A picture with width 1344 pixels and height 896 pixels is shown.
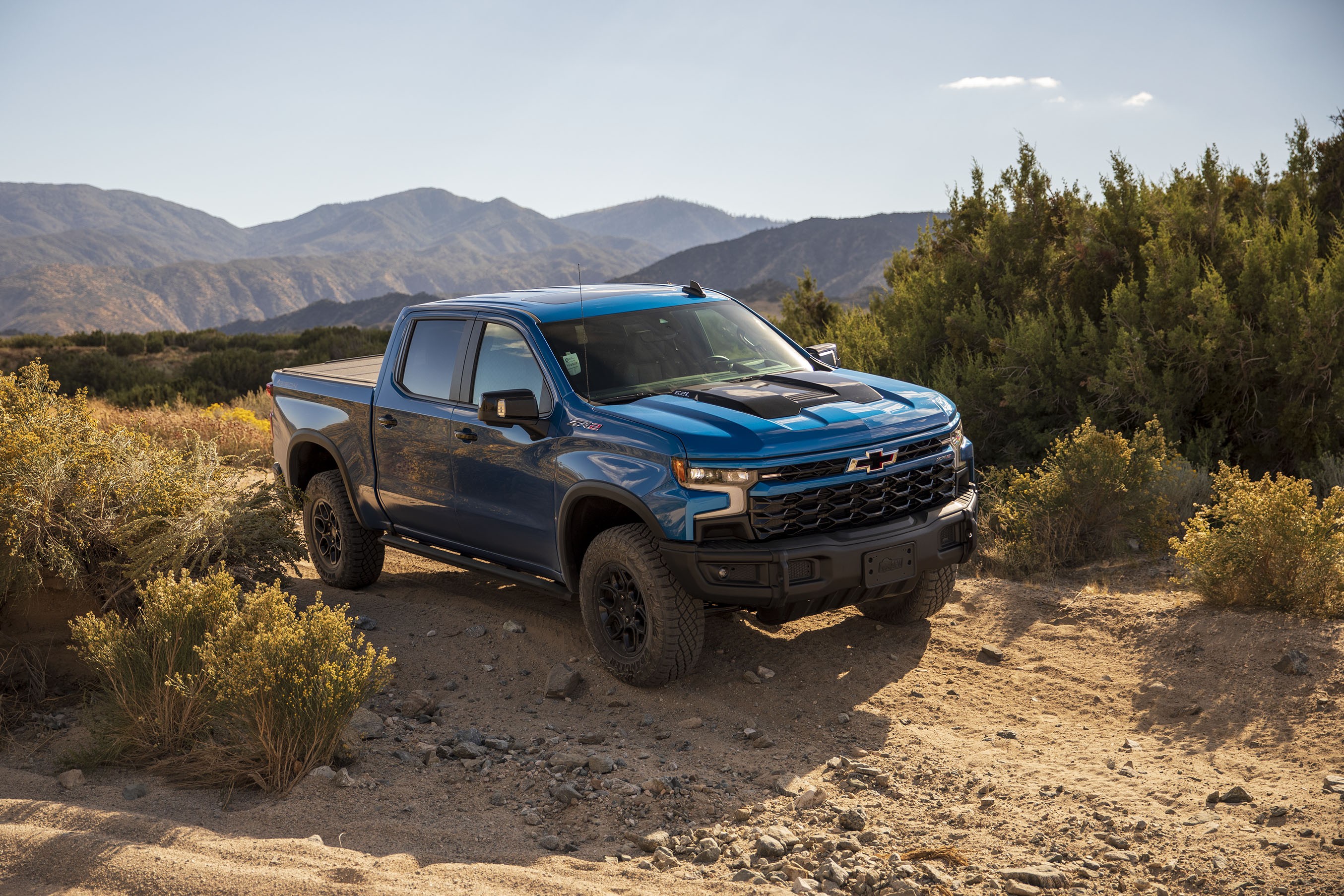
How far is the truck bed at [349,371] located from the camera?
7770 mm

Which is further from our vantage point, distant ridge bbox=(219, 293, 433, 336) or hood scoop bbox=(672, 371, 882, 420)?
distant ridge bbox=(219, 293, 433, 336)

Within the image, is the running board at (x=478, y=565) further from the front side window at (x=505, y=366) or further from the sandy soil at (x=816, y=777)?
the front side window at (x=505, y=366)

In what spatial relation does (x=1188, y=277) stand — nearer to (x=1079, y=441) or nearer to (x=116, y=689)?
(x=1079, y=441)

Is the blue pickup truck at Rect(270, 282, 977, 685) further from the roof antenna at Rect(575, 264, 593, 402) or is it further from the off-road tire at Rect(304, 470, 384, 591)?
the off-road tire at Rect(304, 470, 384, 591)

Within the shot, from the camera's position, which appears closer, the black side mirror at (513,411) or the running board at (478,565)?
the black side mirror at (513,411)

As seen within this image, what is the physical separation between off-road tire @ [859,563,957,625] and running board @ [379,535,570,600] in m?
1.90

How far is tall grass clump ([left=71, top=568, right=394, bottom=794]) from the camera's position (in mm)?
4688

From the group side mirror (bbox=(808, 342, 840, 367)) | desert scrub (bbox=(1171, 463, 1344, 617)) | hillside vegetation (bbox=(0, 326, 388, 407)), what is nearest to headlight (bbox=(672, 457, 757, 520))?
side mirror (bbox=(808, 342, 840, 367))

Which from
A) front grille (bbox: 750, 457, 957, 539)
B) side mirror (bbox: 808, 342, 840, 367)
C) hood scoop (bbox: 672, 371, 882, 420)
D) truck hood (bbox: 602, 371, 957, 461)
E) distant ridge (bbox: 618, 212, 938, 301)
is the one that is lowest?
front grille (bbox: 750, 457, 957, 539)

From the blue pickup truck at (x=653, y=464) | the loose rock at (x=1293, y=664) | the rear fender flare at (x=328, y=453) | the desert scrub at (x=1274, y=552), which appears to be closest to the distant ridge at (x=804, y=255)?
the rear fender flare at (x=328, y=453)

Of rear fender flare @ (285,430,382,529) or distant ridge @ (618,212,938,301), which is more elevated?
distant ridge @ (618,212,938,301)

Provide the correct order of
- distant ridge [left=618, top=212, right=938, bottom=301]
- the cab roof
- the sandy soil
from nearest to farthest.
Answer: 1. the sandy soil
2. the cab roof
3. distant ridge [left=618, top=212, right=938, bottom=301]

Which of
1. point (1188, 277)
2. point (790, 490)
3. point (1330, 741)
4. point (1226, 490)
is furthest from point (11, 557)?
point (1188, 277)

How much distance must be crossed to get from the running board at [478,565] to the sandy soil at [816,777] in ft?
1.56
